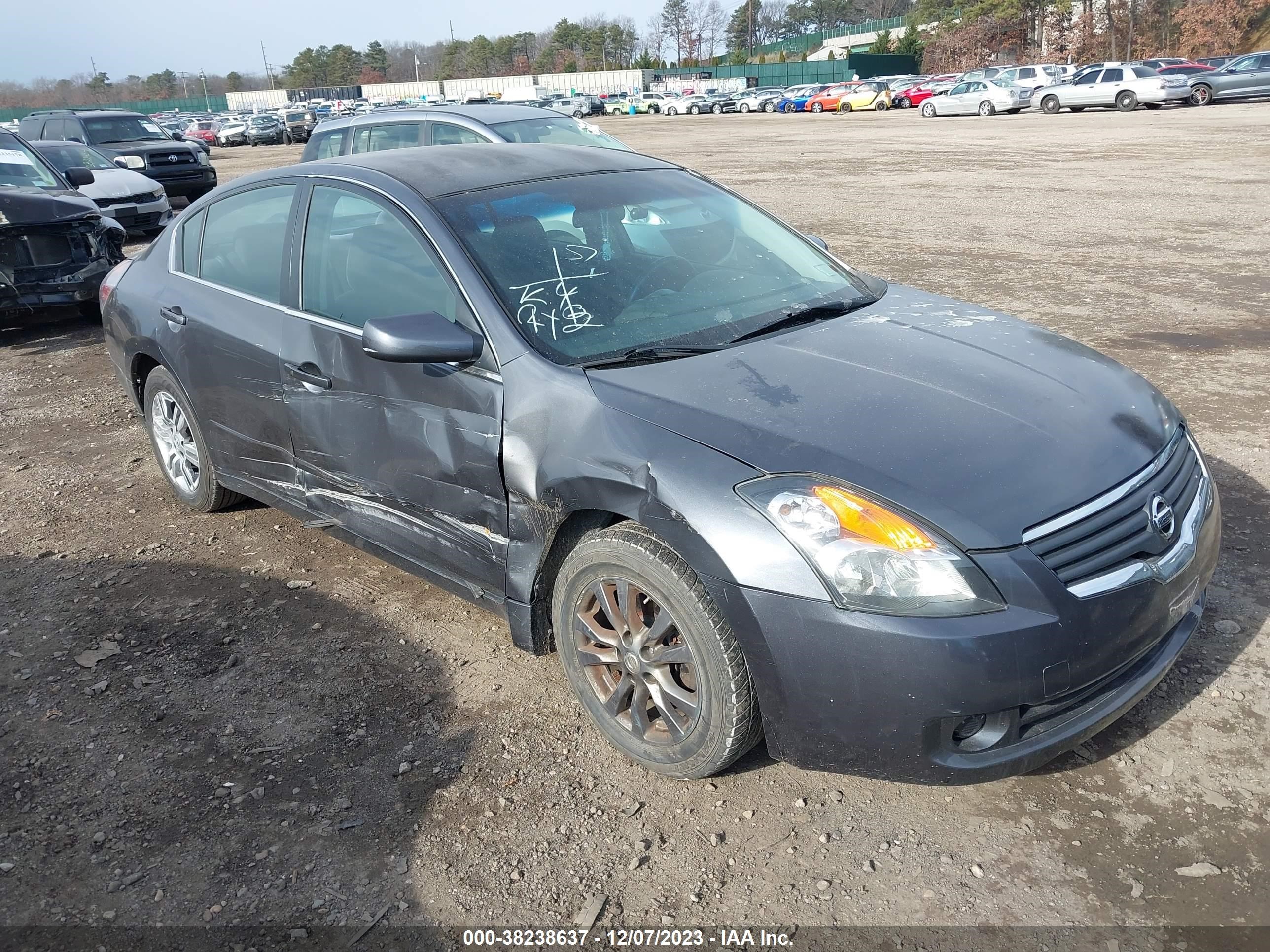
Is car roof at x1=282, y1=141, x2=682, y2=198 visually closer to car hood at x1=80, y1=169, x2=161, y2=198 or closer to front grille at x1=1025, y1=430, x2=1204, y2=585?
front grille at x1=1025, y1=430, x2=1204, y2=585

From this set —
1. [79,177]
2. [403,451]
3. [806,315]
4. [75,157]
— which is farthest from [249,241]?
[75,157]

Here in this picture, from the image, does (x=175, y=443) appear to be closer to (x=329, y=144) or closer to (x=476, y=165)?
(x=476, y=165)

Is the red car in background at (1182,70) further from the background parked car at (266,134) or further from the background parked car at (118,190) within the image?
the background parked car at (266,134)

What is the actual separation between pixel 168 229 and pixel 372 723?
9.61 ft

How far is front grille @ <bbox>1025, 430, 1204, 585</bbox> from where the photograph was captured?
2.46 meters

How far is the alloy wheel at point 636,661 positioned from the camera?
2766 mm

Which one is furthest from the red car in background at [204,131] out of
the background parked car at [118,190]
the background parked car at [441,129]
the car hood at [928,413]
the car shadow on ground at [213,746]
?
the car hood at [928,413]

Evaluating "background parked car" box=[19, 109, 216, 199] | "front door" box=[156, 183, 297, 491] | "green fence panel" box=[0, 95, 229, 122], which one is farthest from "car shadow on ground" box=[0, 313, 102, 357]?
"green fence panel" box=[0, 95, 229, 122]

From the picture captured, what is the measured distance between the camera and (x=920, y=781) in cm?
251

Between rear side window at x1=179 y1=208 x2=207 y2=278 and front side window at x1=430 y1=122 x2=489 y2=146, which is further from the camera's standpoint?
front side window at x1=430 y1=122 x2=489 y2=146

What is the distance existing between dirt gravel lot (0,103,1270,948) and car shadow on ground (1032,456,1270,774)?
13 millimetres

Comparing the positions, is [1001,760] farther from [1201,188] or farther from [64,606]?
[1201,188]

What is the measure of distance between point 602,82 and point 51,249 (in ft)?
296

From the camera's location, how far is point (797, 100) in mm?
49906
